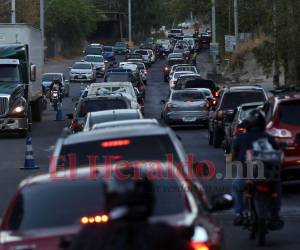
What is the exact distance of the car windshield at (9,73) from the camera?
122 feet

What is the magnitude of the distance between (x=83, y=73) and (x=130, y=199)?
68.2 metres

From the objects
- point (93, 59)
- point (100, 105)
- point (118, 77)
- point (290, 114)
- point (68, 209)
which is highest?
point (68, 209)

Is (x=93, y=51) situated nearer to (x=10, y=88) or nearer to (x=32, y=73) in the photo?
(x=32, y=73)

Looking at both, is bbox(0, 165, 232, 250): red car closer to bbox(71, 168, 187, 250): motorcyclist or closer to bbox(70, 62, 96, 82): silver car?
bbox(71, 168, 187, 250): motorcyclist

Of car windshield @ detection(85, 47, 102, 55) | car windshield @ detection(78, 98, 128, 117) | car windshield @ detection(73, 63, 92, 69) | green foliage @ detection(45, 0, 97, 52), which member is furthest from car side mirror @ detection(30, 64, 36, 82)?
green foliage @ detection(45, 0, 97, 52)

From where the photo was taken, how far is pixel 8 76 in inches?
1470

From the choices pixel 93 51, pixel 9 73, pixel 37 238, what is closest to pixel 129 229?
pixel 37 238

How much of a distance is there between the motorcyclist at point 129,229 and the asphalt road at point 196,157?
6.82 metres

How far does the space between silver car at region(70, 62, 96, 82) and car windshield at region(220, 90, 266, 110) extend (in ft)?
143

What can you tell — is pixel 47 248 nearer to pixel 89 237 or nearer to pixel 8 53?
pixel 89 237

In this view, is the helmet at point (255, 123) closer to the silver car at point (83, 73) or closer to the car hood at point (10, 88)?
the car hood at point (10, 88)

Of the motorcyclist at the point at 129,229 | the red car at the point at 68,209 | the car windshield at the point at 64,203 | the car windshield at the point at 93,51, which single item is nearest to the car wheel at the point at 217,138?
the red car at the point at 68,209

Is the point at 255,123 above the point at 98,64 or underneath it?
above

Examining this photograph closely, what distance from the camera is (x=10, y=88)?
119ft
